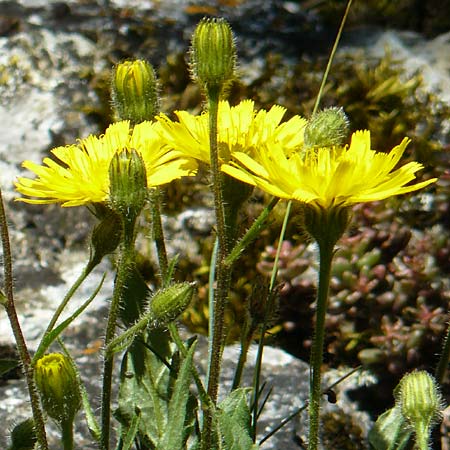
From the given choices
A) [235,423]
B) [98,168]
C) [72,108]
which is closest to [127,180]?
[98,168]

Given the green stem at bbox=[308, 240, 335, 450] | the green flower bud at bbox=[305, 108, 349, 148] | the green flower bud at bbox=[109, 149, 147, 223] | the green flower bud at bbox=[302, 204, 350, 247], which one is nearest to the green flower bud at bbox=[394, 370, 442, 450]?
the green stem at bbox=[308, 240, 335, 450]

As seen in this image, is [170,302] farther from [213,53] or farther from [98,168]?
[213,53]

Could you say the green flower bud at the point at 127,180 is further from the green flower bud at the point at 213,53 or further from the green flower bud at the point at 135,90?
the green flower bud at the point at 135,90

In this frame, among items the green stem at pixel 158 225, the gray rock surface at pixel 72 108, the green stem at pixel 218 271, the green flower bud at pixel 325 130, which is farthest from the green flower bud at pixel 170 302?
the gray rock surface at pixel 72 108

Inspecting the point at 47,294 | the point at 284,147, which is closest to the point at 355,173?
the point at 284,147

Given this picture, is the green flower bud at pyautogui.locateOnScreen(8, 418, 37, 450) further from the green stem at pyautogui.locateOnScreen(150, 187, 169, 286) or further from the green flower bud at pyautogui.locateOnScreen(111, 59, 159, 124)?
the green flower bud at pyautogui.locateOnScreen(111, 59, 159, 124)
